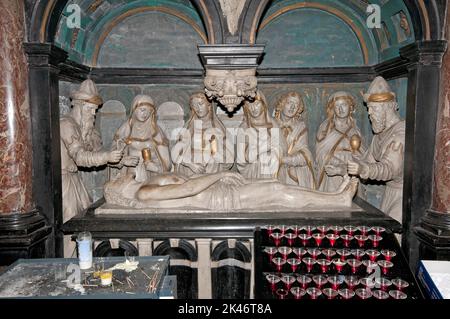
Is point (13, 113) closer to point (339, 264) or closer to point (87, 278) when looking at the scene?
point (87, 278)

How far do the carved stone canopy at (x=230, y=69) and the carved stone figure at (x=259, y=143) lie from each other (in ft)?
4.12

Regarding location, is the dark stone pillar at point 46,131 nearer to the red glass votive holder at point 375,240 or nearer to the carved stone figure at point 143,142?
the carved stone figure at point 143,142

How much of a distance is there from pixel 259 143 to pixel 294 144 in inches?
22.3

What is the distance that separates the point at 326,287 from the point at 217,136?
10.5 feet

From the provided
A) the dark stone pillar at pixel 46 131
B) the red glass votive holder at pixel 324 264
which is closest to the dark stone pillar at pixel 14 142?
the dark stone pillar at pixel 46 131

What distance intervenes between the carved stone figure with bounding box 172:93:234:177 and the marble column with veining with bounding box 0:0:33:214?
2276 millimetres

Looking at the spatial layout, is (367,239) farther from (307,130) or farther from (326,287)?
(307,130)

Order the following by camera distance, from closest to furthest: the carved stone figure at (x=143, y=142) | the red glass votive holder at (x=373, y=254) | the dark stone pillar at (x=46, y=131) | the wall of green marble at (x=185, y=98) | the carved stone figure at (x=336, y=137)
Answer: the red glass votive holder at (x=373, y=254), the dark stone pillar at (x=46, y=131), the carved stone figure at (x=143, y=142), the carved stone figure at (x=336, y=137), the wall of green marble at (x=185, y=98)

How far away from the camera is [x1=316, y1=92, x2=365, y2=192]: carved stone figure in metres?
6.04

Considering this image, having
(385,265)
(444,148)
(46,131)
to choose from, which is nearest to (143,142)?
(46,131)

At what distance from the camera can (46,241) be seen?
4.61 m

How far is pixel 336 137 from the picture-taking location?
616 cm

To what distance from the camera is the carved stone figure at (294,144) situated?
6066mm
